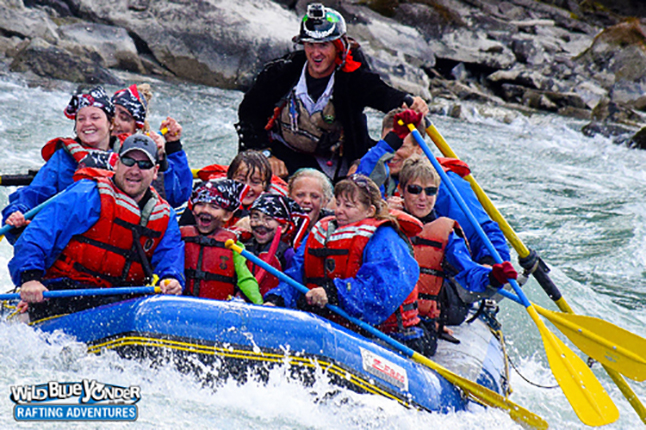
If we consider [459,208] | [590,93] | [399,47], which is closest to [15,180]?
[459,208]

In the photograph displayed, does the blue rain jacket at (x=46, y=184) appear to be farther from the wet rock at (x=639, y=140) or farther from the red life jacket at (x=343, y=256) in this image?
the wet rock at (x=639, y=140)

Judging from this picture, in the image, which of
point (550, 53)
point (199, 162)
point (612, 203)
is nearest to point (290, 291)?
point (199, 162)

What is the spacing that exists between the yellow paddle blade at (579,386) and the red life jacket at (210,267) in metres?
1.49

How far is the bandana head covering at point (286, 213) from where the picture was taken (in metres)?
3.41

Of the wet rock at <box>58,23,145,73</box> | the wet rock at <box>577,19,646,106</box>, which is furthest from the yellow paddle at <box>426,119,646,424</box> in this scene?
the wet rock at <box>577,19,646,106</box>

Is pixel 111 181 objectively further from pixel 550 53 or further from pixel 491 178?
pixel 550 53

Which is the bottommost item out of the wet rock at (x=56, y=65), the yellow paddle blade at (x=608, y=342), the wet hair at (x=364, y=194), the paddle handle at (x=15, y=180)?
the wet rock at (x=56, y=65)

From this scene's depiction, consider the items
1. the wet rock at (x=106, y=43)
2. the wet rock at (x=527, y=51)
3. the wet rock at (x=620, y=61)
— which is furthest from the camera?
the wet rock at (x=527, y=51)

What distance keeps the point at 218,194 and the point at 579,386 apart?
6.04ft

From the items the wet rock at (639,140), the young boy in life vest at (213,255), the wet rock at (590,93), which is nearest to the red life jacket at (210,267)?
the young boy in life vest at (213,255)

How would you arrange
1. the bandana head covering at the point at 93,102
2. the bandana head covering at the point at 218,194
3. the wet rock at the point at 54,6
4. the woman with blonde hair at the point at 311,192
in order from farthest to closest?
1. the wet rock at the point at 54,6
2. the woman with blonde hair at the point at 311,192
3. the bandana head covering at the point at 93,102
4. the bandana head covering at the point at 218,194

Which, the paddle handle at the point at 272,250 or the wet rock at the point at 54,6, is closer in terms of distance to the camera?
the paddle handle at the point at 272,250

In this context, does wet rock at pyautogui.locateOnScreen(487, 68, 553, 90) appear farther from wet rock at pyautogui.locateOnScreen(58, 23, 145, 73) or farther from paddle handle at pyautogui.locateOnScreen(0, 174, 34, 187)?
paddle handle at pyautogui.locateOnScreen(0, 174, 34, 187)

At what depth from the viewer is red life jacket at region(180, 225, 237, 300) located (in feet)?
11.0
